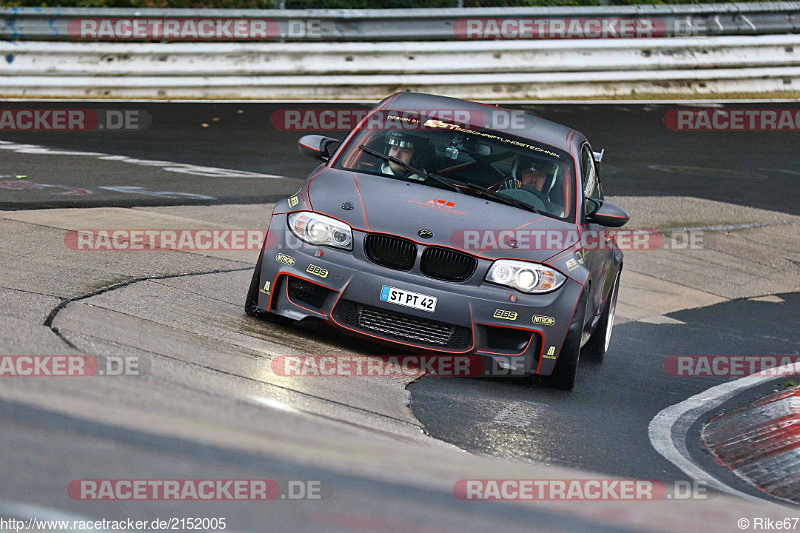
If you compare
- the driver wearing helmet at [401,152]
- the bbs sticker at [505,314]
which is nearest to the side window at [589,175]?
the driver wearing helmet at [401,152]

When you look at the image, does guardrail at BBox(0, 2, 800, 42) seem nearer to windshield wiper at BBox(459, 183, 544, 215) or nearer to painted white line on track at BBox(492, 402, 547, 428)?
windshield wiper at BBox(459, 183, 544, 215)

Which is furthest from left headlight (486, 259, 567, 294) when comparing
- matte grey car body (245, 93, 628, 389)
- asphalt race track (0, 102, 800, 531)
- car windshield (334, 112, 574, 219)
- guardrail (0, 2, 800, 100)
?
guardrail (0, 2, 800, 100)

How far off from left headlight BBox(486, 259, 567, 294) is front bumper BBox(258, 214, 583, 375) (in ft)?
0.14

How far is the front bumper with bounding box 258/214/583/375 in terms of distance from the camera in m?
6.84

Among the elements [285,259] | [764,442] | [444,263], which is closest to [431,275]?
[444,263]

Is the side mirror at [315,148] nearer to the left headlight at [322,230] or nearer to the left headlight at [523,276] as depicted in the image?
the left headlight at [322,230]

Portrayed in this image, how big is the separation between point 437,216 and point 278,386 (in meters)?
1.72

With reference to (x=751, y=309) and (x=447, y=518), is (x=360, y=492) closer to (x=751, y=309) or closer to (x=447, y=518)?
(x=447, y=518)

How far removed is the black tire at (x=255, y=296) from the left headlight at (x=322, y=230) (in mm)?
301

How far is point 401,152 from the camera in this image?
8039 mm

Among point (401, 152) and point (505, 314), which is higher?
point (401, 152)

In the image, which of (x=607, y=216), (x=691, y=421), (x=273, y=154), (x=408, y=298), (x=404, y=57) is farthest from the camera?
(x=404, y=57)

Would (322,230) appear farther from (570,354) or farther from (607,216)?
(607,216)

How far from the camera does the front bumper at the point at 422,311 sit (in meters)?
6.84
